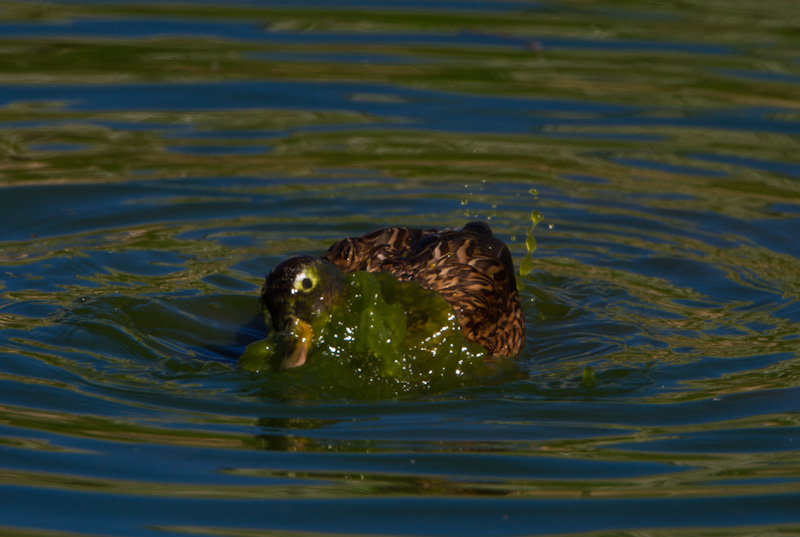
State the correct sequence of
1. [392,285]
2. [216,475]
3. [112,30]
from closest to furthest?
[216,475]
[392,285]
[112,30]

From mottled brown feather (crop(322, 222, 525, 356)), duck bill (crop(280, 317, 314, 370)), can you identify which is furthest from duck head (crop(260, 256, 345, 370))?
mottled brown feather (crop(322, 222, 525, 356))

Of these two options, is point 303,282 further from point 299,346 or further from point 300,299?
point 299,346

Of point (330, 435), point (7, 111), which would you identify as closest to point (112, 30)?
point (7, 111)

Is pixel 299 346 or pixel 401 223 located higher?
pixel 299 346

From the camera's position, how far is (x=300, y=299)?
616cm

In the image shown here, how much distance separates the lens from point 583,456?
18.5ft

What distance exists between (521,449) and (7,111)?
766cm

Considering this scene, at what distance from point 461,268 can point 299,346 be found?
1.32 metres

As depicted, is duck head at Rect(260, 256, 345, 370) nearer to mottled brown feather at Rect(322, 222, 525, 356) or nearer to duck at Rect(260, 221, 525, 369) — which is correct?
duck at Rect(260, 221, 525, 369)

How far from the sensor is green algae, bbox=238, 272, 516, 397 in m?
6.32

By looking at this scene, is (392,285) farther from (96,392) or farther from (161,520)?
(161,520)

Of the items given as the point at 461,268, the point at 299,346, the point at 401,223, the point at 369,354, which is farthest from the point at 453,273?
the point at 401,223

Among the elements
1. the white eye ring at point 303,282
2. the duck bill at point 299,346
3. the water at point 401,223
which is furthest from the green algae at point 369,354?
the white eye ring at point 303,282

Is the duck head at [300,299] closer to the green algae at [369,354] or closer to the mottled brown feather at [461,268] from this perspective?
the green algae at [369,354]
